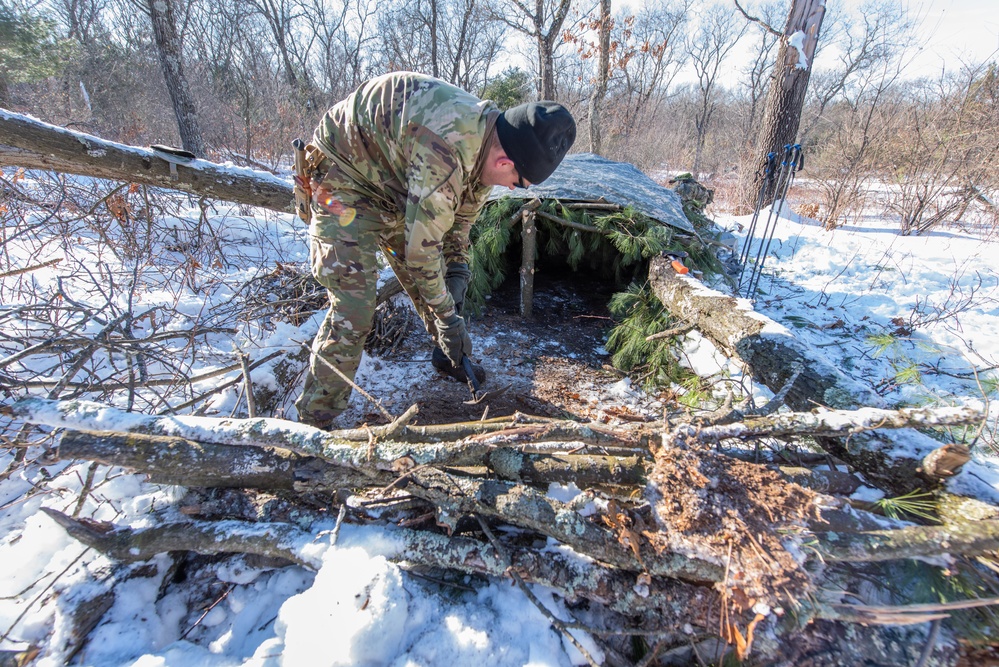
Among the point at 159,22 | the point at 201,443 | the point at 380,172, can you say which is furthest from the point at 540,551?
the point at 159,22

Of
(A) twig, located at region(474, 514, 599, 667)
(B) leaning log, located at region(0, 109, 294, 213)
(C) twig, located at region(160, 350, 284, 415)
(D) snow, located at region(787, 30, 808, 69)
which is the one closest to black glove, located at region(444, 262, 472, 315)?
(C) twig, located at region(160, 350, 284, 415)

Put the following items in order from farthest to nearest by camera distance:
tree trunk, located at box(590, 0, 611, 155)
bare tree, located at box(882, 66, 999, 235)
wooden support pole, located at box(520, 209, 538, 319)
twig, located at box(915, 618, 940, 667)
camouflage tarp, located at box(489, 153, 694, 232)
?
tree trunk, located at box(590, 0, 611, 155) < bare tree, located at box(882, 66, 999, 235) < camouflage tarp, located at box(489, 153, 694, 232) < wooden support pole, located at box(520, 209, 538, 319) < twig, located at box(915, 618, 940, 667)

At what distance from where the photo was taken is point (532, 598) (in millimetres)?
1251

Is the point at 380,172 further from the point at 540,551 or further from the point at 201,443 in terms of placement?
the point at 540,551

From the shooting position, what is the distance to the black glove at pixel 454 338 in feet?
8.45

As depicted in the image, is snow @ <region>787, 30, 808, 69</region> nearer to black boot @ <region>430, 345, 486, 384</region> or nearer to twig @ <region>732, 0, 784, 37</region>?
twig @ <region>732, 0, 784, 37</region>

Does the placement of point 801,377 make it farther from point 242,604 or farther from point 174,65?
point 174,65

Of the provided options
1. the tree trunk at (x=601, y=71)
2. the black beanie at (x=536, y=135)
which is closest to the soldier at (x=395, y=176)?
the black beanie at (x=536, y=135)

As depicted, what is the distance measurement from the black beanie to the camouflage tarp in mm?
1793

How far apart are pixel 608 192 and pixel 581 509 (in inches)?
129

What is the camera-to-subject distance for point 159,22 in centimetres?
572

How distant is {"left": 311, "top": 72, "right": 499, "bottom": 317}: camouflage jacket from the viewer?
76.3 inches

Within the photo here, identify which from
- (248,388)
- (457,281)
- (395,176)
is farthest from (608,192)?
(248,388)

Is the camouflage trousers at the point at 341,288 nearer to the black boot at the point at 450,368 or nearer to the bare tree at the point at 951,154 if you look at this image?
the black boot at the point at 450,368
